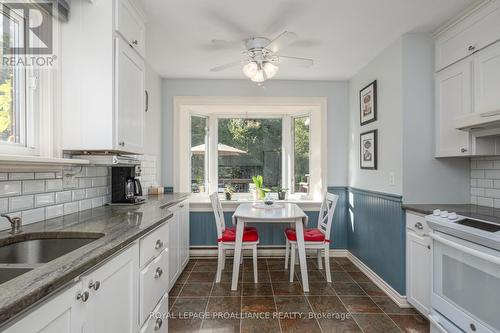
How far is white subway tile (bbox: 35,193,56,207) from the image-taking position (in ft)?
4.92

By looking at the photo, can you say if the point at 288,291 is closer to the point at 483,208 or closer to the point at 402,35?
the point at 483,208

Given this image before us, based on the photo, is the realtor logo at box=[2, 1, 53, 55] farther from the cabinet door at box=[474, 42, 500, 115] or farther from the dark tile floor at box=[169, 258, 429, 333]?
the cabinet door at box=[474, 42, 500, 115]

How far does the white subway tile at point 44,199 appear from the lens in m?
1.50

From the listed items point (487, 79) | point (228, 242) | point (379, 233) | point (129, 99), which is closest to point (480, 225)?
point (487, 79)

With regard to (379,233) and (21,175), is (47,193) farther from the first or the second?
(379,233)

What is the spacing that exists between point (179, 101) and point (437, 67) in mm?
2945

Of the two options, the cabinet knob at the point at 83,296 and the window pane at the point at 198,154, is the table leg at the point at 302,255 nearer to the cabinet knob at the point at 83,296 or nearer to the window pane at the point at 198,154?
the window pane at the point at 198,154

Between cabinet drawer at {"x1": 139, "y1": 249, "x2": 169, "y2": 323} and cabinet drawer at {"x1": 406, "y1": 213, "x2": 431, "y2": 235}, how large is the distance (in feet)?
6.48

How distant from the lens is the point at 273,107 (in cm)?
385

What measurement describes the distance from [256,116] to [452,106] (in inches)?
101

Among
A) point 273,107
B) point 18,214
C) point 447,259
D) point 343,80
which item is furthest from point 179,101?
point 447,259

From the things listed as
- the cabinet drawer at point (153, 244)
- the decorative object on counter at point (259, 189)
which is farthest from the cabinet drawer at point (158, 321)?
the decorative object on counter at point (259, 189)

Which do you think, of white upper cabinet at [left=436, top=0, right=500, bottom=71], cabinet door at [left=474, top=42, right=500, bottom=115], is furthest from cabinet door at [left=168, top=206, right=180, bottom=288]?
white upper cabinet at [left=436, top=0, right=500, bottom=71]

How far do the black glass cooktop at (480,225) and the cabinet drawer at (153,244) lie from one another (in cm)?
186
